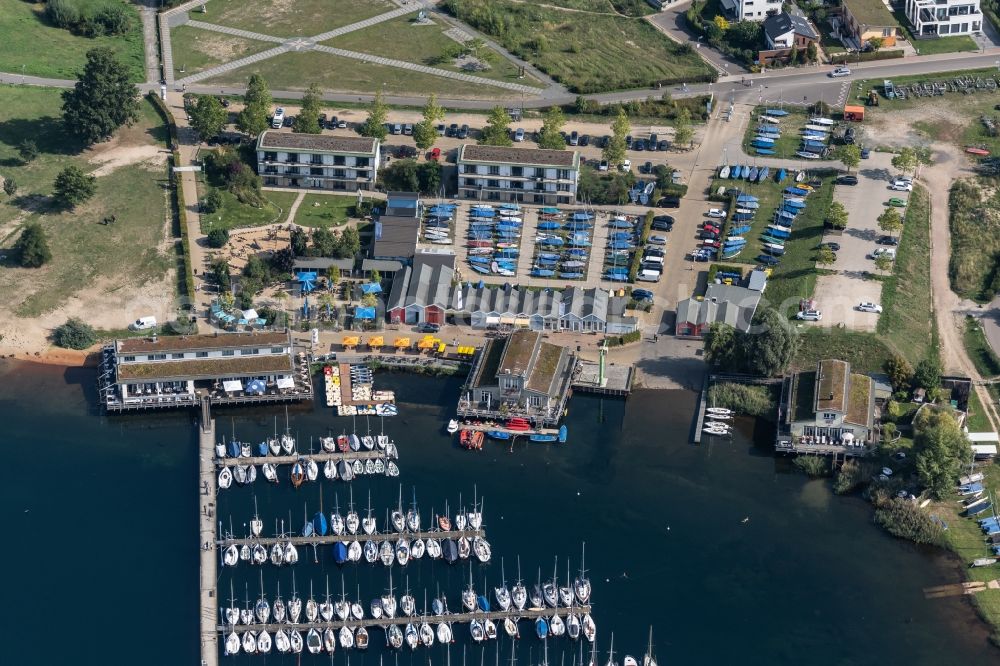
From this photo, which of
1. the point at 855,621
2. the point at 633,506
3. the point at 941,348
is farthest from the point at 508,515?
the point at 941,348

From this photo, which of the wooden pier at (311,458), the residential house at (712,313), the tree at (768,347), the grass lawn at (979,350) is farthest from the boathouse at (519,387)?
the grass lawn at (979,350)

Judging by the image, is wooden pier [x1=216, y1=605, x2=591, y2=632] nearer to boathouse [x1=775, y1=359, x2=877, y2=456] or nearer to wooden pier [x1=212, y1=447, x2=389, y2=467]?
wooden pier [x1=212, y1=447, x2=389, y2=467]

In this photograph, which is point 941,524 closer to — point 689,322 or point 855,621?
point 855,621

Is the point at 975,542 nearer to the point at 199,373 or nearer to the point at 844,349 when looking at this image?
the point at 844,349

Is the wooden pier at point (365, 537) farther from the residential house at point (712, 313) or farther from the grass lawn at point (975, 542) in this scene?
the grass lawn at point (975, 542)

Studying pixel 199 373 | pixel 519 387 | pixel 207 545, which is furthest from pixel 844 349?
pixel 207 545
